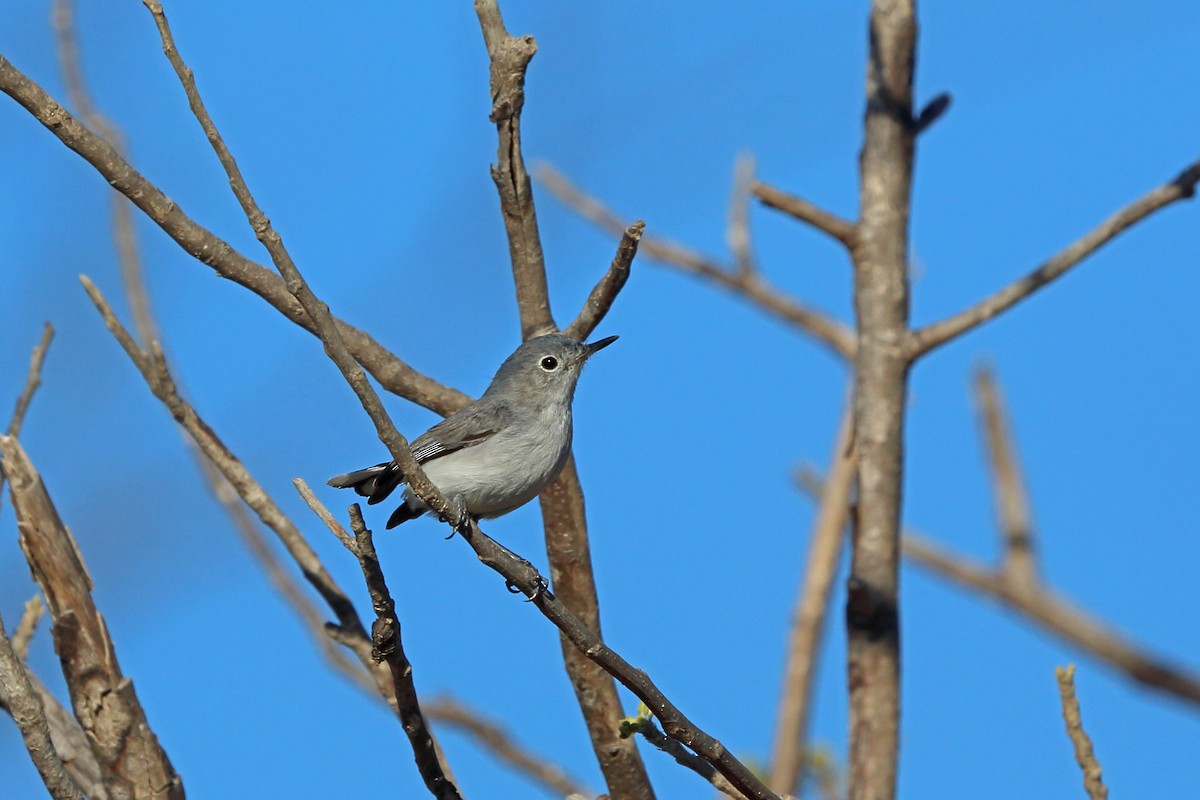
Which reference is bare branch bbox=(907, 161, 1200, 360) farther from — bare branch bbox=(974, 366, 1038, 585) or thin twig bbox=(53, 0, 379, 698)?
thin twig bbox=(53, 0, 379, 698)

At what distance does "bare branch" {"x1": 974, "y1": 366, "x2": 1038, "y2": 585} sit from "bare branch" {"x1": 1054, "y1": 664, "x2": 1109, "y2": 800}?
689 millimetres

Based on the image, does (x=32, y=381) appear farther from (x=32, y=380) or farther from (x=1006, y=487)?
(x=1006, y=487)

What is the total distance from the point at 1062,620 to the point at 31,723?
2.11 meters

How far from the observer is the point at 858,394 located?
4016 millimetres

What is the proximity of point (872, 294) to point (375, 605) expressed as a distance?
82.8 inches

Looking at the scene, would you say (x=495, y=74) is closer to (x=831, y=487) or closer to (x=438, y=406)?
(x=438, y=406)

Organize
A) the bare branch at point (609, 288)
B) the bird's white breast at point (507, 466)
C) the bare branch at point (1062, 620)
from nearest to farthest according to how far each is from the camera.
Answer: the bare branch at point (1062, 620), the bare branch at point (609, 288), the bird's white breast at point (507, 466)

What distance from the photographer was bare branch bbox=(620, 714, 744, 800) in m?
2.74

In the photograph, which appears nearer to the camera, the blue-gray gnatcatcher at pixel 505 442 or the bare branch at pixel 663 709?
the bare branch at pixel 663 709

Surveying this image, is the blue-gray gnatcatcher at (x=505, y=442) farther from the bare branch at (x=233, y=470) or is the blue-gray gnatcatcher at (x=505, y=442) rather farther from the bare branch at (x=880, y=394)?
the bare branch at (x=880, y=394)

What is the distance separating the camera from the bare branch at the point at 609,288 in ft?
11.8

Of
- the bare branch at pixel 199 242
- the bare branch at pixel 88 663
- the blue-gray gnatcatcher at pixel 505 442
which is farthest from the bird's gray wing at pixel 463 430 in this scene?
the bare branch at pixel 88 663

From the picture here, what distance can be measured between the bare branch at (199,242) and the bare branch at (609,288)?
1.54 feet

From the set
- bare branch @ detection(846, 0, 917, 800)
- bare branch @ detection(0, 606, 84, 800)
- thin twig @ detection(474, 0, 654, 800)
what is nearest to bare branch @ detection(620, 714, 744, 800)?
thin twig @ detection(474, 0, 654, 800)
